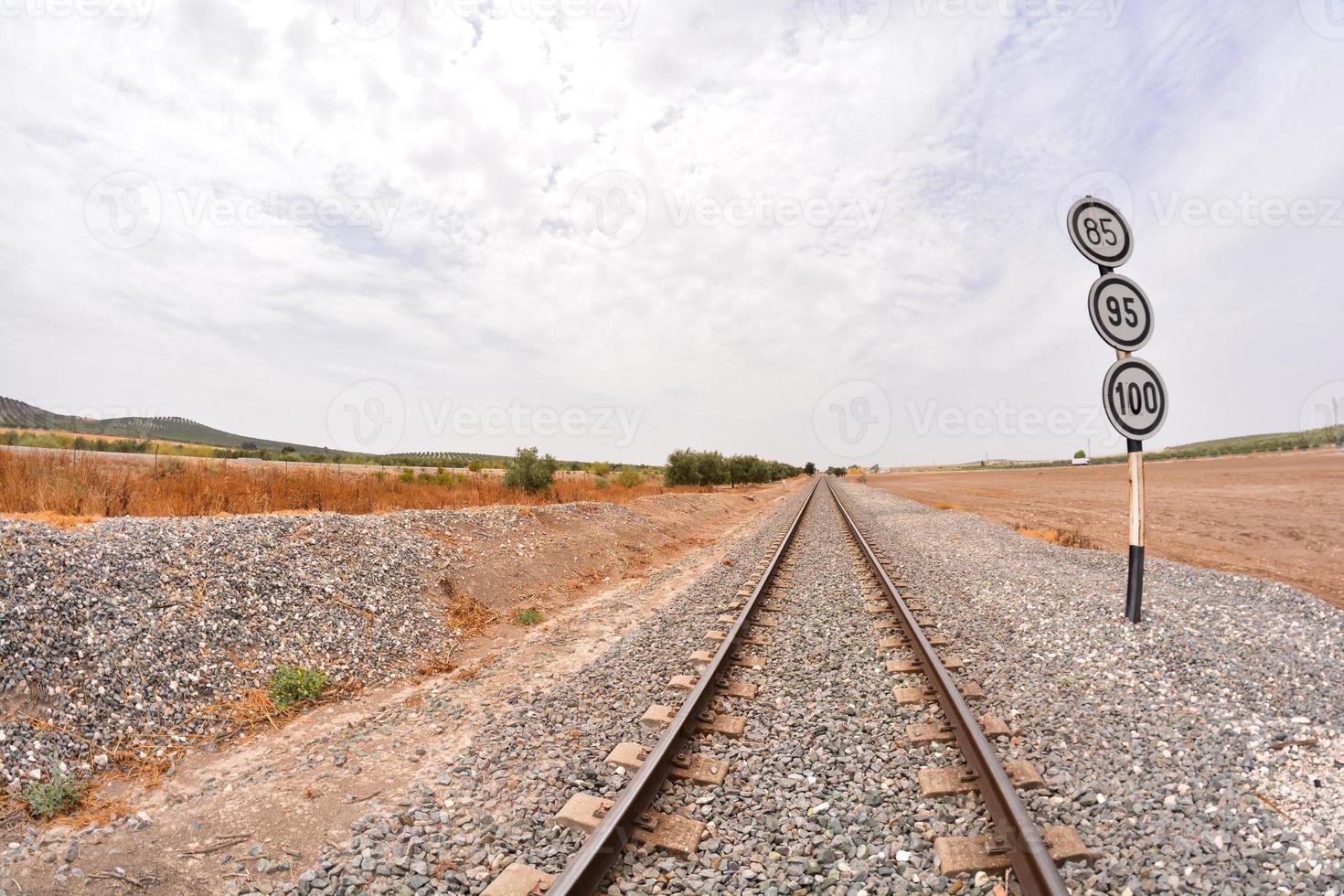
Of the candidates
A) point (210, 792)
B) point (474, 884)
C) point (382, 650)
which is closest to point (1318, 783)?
point (474, 884)

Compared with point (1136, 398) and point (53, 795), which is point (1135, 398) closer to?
point (1136, 398)

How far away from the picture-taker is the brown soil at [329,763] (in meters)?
3.18

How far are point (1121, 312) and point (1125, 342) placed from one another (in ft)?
1.18

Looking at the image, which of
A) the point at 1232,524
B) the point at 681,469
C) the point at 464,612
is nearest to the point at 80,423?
the point at 681,469

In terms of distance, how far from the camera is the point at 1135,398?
6387 millimetres

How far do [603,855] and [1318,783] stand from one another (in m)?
3.96

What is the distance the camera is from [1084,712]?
14.7 feet

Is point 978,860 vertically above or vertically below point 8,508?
below

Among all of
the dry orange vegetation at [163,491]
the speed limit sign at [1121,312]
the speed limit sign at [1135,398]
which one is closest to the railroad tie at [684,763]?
the speed limit sign at [1135,398]

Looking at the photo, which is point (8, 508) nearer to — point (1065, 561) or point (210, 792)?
point (210, 792)

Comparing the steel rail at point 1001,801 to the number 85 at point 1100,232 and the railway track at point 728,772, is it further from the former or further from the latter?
the number 85 at point 1100,232

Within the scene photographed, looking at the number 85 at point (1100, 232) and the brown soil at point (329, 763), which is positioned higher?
the number 85 at point (1100, 232)

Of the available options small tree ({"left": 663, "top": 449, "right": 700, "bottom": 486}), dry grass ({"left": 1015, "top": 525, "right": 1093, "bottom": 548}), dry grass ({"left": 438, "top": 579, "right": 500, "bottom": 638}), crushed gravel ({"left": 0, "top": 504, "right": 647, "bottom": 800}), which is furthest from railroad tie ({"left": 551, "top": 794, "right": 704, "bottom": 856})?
small tree ({"left": 663, "top": 449, "right": 700, "bottom": 486})

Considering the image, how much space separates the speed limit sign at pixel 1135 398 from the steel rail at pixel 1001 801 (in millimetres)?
3431
